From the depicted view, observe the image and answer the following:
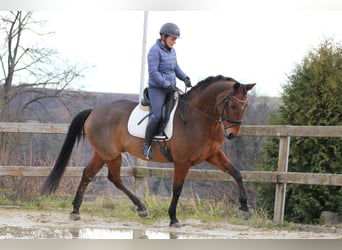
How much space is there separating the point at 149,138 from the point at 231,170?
74 centimetres

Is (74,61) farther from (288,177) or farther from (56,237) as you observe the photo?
(288,177)

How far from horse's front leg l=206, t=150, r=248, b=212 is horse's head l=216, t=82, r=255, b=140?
38cm

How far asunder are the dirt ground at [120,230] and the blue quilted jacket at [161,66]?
3.98ft

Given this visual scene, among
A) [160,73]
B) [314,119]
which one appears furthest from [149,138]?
[314,119]

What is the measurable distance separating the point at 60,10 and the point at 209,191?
2182 millimetres

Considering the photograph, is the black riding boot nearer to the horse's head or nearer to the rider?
the rider

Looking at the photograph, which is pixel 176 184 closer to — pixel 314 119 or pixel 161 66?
pixel 161 66

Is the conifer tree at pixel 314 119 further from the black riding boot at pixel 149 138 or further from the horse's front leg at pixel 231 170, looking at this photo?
the black riding boot at pixel 149 138

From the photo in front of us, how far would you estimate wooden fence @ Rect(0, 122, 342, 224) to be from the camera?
5.77 meters

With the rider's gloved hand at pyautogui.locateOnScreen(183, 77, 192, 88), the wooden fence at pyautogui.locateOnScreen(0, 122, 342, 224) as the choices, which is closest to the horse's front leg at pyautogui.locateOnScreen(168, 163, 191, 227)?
the wooden fence at pyautogui.locateOnScreen(0, 122, 342, 224)

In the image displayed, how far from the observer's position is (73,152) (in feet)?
21.7

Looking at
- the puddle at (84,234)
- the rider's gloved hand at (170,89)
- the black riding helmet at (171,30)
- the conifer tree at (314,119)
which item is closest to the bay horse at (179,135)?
the rider's gloved hand at (170,89)

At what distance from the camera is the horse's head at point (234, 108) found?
540cm

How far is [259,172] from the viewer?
239 inches
